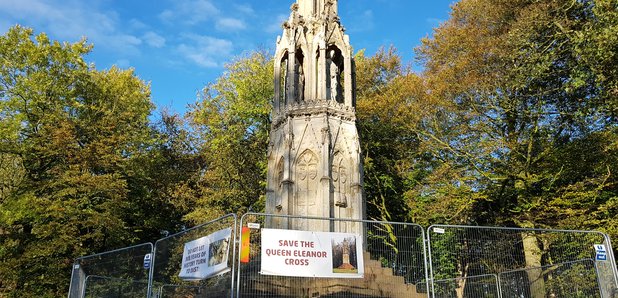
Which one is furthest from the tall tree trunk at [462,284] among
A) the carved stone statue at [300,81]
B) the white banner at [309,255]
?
the carved stone statue at [300,81]

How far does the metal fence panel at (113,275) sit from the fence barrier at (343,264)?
0.03m

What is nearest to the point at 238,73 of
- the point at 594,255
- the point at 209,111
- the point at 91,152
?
the point at 209,111

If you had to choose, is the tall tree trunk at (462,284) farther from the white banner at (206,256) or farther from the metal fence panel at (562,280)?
the white banner at (206,256)

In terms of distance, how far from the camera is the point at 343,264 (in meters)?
8.67

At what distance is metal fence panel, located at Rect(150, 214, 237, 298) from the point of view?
8359 millimetres

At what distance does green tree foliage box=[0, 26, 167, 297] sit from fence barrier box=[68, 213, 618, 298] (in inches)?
275

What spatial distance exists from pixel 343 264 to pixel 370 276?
1170 mm

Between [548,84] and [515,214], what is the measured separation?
4.50 m

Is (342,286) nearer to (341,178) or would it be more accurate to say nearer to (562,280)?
(341,178)

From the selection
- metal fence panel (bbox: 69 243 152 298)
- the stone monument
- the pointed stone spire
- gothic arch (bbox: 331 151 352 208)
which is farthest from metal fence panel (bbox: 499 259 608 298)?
the pointed stone spire

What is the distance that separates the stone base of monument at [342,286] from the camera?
868 cm

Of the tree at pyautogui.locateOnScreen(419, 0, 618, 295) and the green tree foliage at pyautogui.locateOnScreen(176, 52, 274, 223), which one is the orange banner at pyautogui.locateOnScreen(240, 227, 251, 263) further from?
the green tree foliage at pyautogui.locateOnScreen(176, 52, 274, 223)

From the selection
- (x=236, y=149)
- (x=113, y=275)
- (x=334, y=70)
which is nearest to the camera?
(x=113, y=275)

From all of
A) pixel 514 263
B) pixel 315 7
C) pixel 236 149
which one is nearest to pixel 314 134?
pixel 315 7
